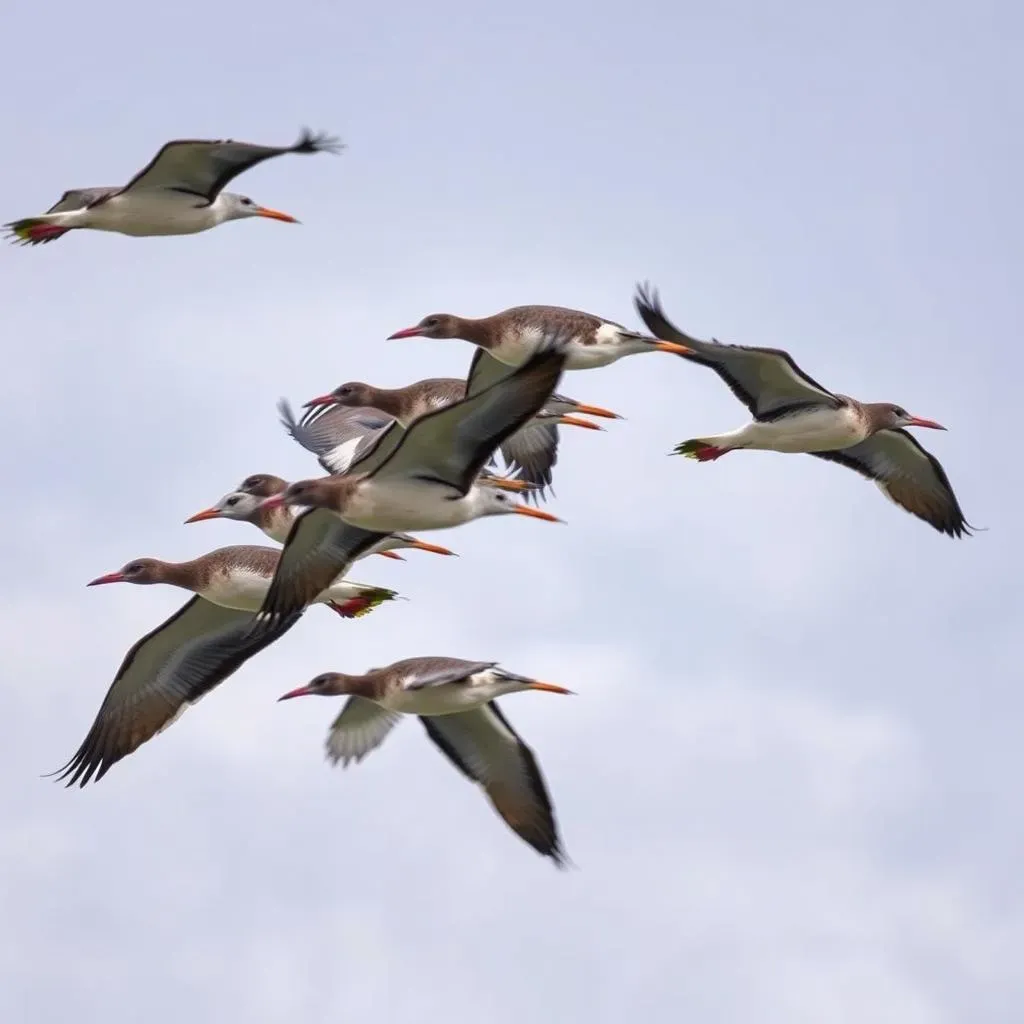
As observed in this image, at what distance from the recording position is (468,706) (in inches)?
814

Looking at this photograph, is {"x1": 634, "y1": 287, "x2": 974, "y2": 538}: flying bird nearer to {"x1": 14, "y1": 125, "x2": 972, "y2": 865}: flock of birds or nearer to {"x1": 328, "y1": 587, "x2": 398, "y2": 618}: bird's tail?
{"x1": 14, "y1": 125, "x2": 972, "y2": 865}: flock of birds

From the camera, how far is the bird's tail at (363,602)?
21969 millimetres

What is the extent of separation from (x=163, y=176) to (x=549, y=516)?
4.40m

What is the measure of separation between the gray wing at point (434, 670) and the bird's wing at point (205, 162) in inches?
166

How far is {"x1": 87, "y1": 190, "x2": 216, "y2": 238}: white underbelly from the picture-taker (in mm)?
21391

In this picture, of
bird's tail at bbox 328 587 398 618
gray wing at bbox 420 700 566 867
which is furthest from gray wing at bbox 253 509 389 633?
gray wing at bbox 420 700 566 867

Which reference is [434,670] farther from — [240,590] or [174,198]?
[174,198]

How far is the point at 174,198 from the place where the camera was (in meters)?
21.4

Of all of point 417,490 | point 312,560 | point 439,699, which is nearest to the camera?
point 417,490

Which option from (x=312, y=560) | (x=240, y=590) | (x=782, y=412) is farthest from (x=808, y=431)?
(x=240, y=590)

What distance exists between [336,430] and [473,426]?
25.7ft

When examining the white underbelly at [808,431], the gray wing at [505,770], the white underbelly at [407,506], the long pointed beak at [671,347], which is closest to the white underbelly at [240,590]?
the gray wing at [505,770]

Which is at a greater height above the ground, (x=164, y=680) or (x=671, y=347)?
(x=671, y=347)

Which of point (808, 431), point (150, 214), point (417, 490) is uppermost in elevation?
point (150, 214)
